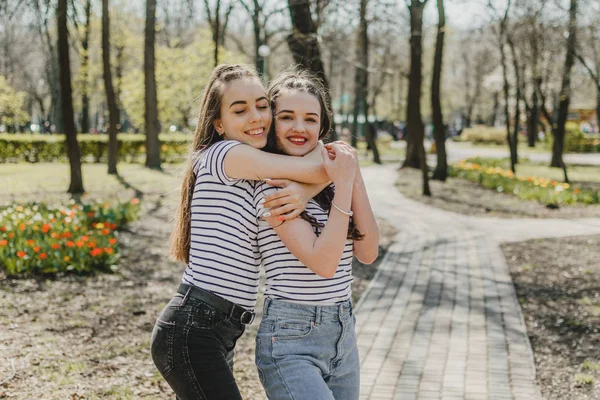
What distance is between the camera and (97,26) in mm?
32875

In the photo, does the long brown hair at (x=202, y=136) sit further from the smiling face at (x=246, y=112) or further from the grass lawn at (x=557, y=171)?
the grass lawn at (x=557, y=171)

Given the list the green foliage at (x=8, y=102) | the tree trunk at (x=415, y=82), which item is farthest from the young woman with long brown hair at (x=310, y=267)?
the green foliage at (x=8, y=102)

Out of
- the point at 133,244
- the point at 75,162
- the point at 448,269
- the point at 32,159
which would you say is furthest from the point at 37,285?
the point at 32,159

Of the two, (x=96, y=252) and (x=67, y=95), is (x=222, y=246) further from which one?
(x=67, y=95)

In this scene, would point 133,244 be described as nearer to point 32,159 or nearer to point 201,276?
point 201,276

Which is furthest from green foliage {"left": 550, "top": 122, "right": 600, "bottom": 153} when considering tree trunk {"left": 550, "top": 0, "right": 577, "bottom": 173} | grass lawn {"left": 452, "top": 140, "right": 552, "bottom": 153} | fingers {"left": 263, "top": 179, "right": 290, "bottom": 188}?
fingers {"left": 263, "top": 179, "right": 290, "bottom": 188}

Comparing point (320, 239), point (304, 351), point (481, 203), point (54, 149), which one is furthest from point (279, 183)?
point (54, 149)

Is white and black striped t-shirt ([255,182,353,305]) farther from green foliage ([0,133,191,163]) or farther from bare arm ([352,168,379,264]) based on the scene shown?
green foliage ([0,133,191,163])

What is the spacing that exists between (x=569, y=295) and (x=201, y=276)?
5.29 m

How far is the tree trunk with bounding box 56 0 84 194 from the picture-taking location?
11.0m

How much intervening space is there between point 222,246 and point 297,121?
52 centimetres

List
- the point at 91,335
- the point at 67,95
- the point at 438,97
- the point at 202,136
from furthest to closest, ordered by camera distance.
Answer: the point at 438,97, the point at 67,95, the point at 91,335, the point at 202,136

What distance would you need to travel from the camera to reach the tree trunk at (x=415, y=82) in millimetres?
12395

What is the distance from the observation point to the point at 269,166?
209 cm
